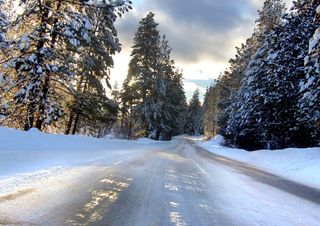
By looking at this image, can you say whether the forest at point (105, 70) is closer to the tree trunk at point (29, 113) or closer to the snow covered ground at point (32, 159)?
the tree trunk at point (29, 113)

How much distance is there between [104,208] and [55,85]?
1689 cm

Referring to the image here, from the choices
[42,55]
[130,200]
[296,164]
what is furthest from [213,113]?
[130,200]

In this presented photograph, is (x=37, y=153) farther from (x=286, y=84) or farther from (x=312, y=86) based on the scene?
(x=286, y=84)

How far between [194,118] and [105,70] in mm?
121758

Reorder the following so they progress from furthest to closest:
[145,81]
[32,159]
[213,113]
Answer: [213,113] < [145,81] < [32,159]

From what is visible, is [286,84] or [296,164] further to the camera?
[286,84]

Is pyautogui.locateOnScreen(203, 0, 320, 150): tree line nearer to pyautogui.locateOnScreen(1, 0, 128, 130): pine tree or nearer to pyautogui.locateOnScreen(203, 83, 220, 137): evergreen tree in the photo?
pyautogui.locateOnScreen(1, 0, 128, 130): pine tree

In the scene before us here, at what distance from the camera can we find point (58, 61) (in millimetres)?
19672

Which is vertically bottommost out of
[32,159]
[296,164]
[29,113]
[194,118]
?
[32,159]

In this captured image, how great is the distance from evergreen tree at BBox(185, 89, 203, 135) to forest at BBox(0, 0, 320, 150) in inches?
3780

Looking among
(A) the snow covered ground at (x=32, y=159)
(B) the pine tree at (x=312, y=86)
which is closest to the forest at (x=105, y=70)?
(B) the pine tree at (x=312, y=86)

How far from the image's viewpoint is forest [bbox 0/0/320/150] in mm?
18641

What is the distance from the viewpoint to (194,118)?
153 meters

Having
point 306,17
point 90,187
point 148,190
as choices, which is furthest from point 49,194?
point 306,17
